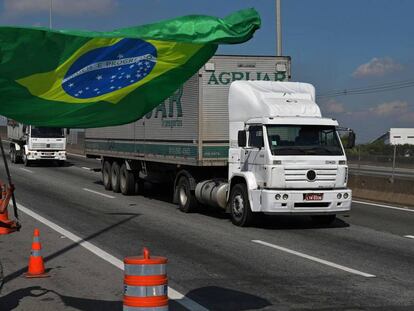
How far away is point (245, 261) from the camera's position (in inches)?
400

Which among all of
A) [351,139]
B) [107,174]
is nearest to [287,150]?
[351,139]

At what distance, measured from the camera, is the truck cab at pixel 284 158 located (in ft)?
44.2

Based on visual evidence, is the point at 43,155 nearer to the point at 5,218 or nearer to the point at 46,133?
the point at 46,133

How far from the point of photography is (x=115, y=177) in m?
22.2

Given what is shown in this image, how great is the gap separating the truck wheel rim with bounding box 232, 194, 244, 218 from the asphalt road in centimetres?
47

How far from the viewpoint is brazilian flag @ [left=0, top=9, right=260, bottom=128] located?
18.6 ft

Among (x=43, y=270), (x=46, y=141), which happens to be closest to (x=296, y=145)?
(x=43, y=270)

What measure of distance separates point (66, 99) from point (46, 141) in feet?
101

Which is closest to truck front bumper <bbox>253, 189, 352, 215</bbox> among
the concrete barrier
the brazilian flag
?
the concrete barrier

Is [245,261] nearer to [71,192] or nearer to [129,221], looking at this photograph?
[129,221]

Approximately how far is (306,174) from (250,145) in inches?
57.1

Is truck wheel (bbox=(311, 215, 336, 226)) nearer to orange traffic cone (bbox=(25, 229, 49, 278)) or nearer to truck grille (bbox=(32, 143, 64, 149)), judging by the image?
orange traffic cone (bbox=(25, 229, 49, 278))

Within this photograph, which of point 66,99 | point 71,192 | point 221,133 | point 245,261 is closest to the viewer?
point 66,99

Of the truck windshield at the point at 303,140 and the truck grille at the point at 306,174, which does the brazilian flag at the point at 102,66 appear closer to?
the truck grille at the point at 306,174
